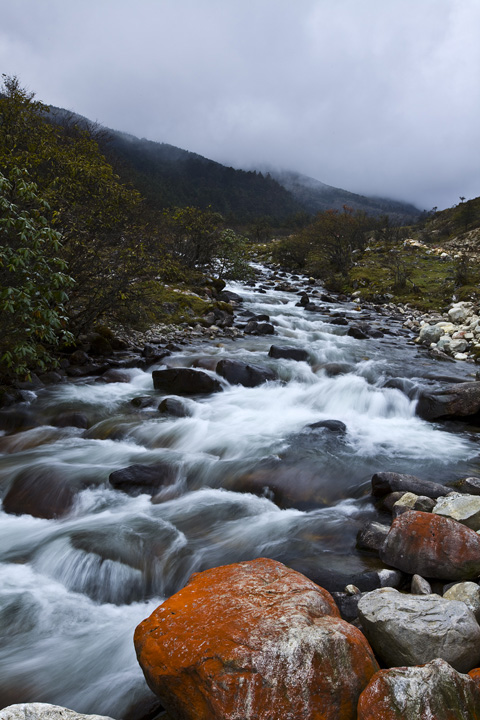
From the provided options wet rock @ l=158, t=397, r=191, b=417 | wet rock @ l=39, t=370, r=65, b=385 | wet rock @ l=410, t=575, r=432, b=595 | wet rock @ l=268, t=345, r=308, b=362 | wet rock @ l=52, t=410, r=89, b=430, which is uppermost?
wet rock @ l=268, t=345, r=308, b=362

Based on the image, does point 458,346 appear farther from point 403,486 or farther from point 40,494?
point 40,494

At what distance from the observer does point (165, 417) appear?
32.4 feet

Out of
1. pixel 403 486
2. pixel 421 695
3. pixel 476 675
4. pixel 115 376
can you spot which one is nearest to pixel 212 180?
pixel 115 376

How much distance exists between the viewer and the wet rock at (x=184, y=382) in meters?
11.6

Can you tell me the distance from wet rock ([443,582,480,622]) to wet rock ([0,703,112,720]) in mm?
3048

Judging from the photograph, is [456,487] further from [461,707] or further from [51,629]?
[51,629]

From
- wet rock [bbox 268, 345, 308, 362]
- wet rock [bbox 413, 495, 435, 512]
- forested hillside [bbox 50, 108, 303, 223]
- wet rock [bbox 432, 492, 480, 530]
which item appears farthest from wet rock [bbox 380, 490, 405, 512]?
forested hillside [bbox 50, 108, 303, 223]

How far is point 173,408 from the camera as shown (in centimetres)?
1013

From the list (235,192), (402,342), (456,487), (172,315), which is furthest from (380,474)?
(235,192)

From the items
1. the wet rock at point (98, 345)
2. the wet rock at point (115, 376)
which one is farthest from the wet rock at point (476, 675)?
the wet rock at point (98, 345)

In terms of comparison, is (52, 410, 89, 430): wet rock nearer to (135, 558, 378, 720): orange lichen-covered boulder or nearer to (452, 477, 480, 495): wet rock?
(135, 558, 378, 720): orange lichen-covered boulder

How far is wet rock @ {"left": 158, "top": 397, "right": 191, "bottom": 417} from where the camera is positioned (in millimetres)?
Result: 10078

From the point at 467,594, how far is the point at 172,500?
4.61 m

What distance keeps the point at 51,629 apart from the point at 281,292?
96.9 feet
